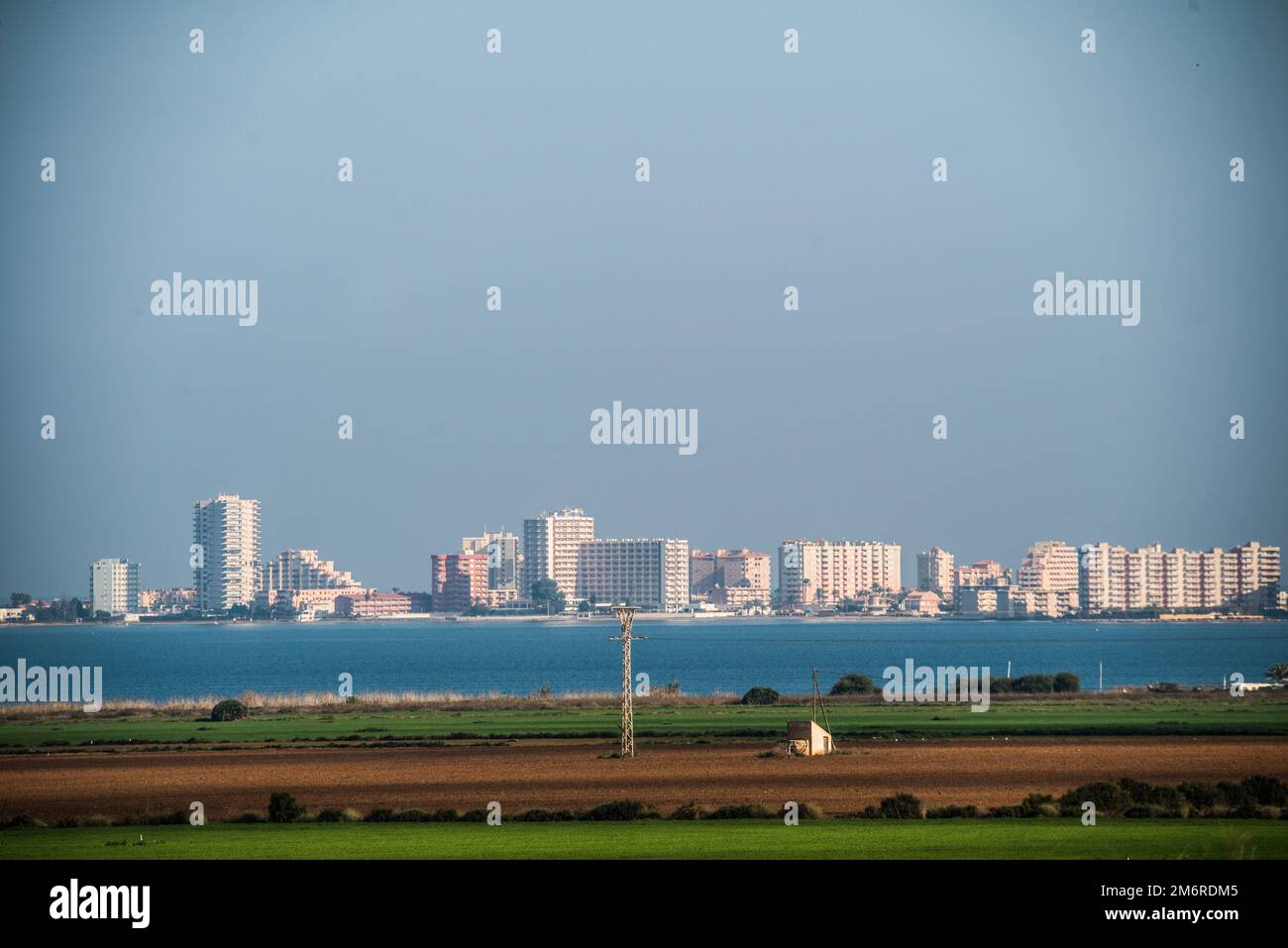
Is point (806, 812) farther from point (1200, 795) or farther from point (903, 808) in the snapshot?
point (1200, 795)

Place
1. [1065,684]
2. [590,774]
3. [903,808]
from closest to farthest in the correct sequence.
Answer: [903,808]
[590,774]
[1065,684]

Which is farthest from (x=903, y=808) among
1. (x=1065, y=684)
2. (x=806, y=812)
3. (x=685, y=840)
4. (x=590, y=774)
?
(x=1065, y=684)

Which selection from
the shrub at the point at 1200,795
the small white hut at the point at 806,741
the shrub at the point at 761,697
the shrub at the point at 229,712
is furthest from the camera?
the shrub at the point at 761,697

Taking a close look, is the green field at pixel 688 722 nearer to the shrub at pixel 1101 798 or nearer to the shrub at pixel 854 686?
the shrub at pixel 854 686

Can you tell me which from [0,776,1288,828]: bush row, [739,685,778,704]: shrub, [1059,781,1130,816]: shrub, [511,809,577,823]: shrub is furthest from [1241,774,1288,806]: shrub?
[739,685,778,704]: shrub

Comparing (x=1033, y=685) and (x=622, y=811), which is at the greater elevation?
(x=622, y=811)

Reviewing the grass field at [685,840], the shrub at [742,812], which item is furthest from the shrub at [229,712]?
the shrub at [742,812]
